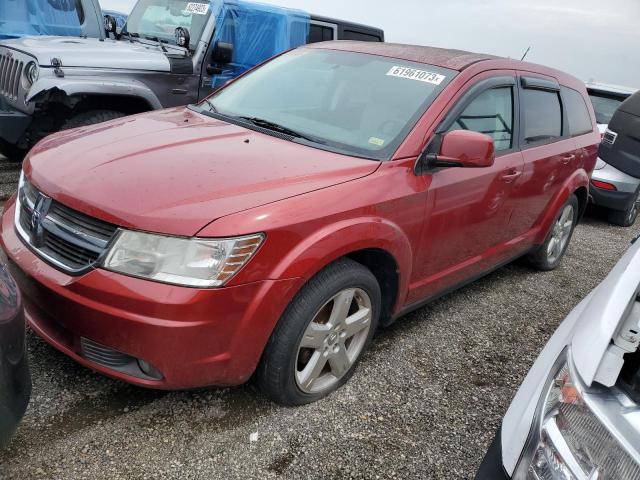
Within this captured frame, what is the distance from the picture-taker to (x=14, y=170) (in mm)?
5488

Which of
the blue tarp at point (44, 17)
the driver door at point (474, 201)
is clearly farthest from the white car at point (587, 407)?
the blue tarp at point (44, 17)

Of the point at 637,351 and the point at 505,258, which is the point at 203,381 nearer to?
the point at 637,351

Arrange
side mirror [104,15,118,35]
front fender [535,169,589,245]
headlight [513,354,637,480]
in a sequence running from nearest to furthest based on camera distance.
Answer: headlight [513,354,637,480] < front fender [535,169,589,245] < side mirror [104,15,118,35]

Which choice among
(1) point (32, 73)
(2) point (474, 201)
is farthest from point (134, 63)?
(2) point (474, 201)

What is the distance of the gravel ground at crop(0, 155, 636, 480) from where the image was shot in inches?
80.7

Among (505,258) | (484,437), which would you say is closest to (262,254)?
(484,437)

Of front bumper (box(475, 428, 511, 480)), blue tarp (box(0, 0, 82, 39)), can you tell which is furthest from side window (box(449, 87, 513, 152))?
blue tarp (box(0, 0, 82, 39))

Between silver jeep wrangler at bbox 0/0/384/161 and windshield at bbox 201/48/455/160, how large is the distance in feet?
6.16

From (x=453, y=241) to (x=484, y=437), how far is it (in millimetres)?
1045

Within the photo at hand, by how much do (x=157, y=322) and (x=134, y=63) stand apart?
12.4ft

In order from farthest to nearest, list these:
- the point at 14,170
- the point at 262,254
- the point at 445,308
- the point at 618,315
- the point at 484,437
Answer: the point at 14,170 < the point at 445,308 < the point at 484,437 < the point at 262,254 < the point at 618,315

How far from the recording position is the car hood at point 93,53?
4574mm

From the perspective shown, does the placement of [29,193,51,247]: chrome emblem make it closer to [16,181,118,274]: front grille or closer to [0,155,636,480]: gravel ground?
[16,181,118,274]: front grille

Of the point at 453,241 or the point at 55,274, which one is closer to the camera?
the point at 55,274
